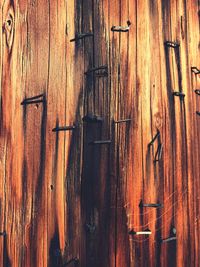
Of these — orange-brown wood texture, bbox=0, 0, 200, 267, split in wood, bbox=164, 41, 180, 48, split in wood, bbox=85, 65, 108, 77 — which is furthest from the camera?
split in wood, bbox=164, 41, 180, 48

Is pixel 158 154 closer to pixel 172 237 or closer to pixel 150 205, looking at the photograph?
pixel 150 205

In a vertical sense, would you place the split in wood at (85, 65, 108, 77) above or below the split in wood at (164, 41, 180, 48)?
below

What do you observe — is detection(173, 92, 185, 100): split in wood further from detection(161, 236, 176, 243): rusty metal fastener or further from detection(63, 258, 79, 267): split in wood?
detection(63, 258, 79, 267): split in wood

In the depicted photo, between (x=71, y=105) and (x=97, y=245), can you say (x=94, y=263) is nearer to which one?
(x=97, y=245)

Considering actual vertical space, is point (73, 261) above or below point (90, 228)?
below

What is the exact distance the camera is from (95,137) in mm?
1979

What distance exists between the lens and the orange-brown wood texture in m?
1.88

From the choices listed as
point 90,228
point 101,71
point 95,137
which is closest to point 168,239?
point 90,228

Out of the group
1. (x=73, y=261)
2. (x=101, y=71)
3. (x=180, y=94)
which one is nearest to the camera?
(x=73, y=261)

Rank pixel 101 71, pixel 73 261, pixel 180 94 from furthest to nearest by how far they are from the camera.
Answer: pixel 180 94, pixel 101 71, pixel 73 261

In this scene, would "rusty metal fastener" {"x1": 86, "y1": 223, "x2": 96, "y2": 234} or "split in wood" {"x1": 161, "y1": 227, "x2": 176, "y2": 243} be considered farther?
"split in wood" {"x1": 161, "y1": 227, "x2": 176, "y2": 243}

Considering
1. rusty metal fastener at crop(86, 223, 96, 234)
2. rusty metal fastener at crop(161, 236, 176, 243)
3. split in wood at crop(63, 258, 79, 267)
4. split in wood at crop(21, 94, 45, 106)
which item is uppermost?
split in wood at crop(21, 94, 45, 106)

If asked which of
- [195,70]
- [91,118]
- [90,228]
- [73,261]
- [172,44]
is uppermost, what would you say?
[172,44]

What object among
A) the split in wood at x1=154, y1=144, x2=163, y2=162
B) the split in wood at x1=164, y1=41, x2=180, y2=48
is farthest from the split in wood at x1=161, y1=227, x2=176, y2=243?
the split in wood at x1=164, y1=41, x2=180, y2=48
